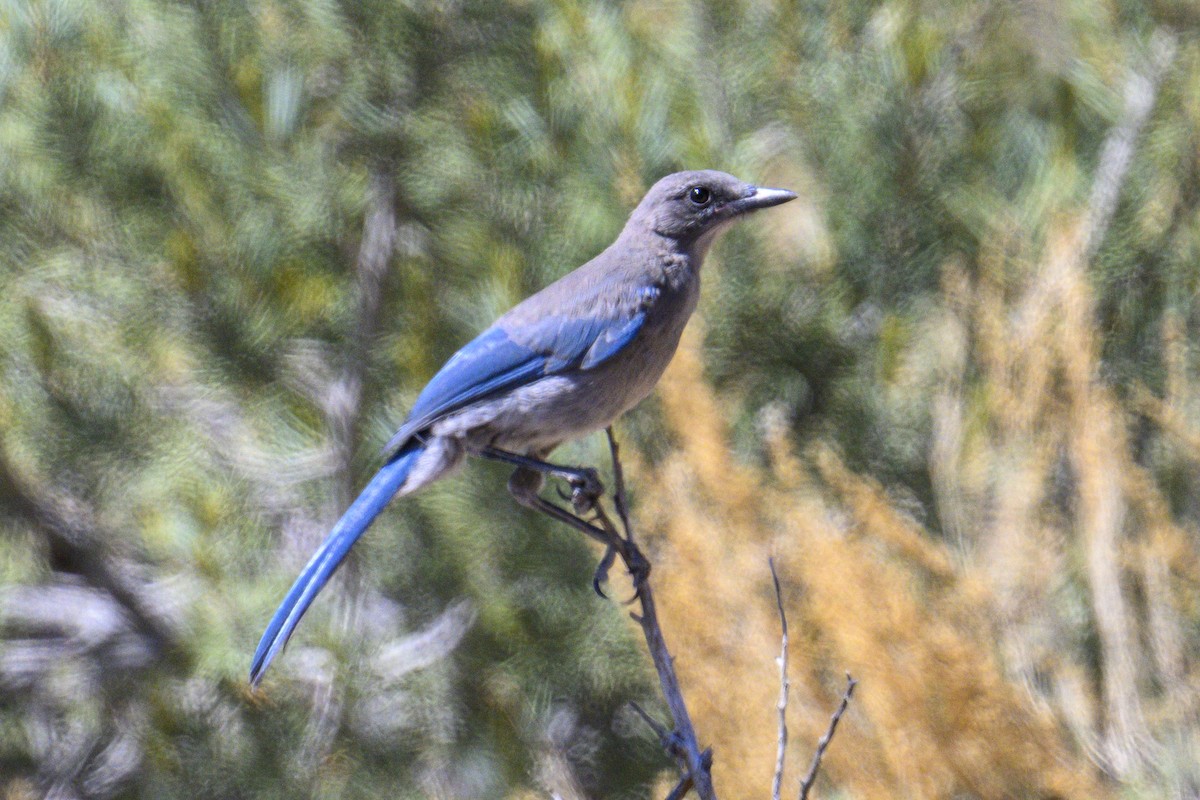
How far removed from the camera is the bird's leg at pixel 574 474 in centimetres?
197

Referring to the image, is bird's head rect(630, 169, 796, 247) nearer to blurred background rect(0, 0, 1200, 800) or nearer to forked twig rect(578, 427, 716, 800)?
blurred background rect(0, 0, 1200, 800)

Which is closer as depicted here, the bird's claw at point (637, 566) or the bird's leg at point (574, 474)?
the bird's claw at point (637, 566)

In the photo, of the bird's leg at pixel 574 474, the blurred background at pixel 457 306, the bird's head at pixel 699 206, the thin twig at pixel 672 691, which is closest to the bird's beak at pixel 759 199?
the bird's head at pixel 699 206

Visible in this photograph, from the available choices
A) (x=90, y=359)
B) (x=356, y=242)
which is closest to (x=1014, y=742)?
(x=356, y=242)

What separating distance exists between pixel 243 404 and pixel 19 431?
20.1 inches

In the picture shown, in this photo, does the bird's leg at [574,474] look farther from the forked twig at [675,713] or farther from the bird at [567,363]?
the forked twig at [675,713]

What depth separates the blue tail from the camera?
1901 millimetres

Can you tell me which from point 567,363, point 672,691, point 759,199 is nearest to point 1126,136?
point 759,199

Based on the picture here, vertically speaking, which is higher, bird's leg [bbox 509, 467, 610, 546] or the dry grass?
bird's leg [bbox 509, 467, 610, 546]

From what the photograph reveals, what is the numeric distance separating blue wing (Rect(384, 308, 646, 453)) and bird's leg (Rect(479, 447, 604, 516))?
0.32 ft

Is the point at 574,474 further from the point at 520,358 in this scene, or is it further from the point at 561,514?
the point at 520,358

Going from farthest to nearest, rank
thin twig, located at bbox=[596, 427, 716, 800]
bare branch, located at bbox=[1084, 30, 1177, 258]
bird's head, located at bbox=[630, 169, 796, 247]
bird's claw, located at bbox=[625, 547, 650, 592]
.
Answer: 1. bare branch, located at bbox=[1084, 30, 1177, 258]
2. bird's head, located at bbox=[630, 169, 796, 247]
3. bird's claw, located at bbox=[625, 547, 650, 592]
4. thin twig, located at bbox=[596, 427, 716, 800]

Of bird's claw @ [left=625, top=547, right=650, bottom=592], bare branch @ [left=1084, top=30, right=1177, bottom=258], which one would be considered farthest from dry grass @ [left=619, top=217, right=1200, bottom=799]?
bird's claw @ [left=625, top=547, right=650, bottom=592]

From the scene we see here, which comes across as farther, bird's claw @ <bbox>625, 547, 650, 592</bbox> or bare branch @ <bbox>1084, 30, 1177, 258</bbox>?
bare branch @ <bbox>1084, 30, 1177, 258</bbox>
